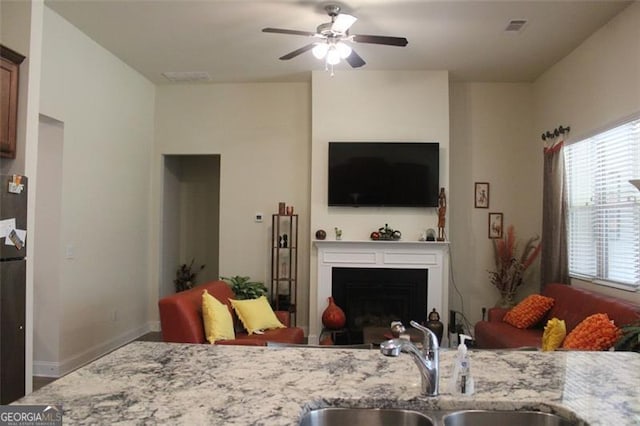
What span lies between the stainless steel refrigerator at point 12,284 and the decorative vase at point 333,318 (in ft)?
8.77

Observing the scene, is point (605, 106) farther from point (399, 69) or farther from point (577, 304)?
point (399, 69)

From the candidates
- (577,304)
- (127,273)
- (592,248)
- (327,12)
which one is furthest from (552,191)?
(127,273)

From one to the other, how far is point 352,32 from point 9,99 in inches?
111

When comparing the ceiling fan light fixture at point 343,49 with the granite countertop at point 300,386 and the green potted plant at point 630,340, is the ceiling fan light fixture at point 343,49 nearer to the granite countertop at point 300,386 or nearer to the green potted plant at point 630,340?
the granite countertop at point 300,386

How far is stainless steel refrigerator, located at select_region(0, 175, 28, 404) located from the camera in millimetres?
2473

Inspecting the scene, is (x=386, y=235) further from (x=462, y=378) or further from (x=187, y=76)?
(x=462, y=378)

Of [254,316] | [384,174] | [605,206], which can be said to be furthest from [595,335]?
[384,174]

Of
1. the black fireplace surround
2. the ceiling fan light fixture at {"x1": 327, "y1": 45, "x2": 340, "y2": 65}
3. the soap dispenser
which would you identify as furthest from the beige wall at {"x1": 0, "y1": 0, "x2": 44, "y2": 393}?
the black fireplace surround

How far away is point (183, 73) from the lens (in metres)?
5.04

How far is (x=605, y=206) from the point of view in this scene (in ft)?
12.4

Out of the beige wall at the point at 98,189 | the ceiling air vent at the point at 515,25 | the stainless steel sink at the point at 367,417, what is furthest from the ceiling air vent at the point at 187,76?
the stainless steel sink at the point at 367,417

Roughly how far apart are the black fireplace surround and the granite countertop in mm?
3192

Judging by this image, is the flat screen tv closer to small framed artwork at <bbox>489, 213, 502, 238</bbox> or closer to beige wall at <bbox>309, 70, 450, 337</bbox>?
beige wall at <bbox>309, 70, 450, 337</bbox>

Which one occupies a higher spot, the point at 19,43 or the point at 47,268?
the point at 19,43
